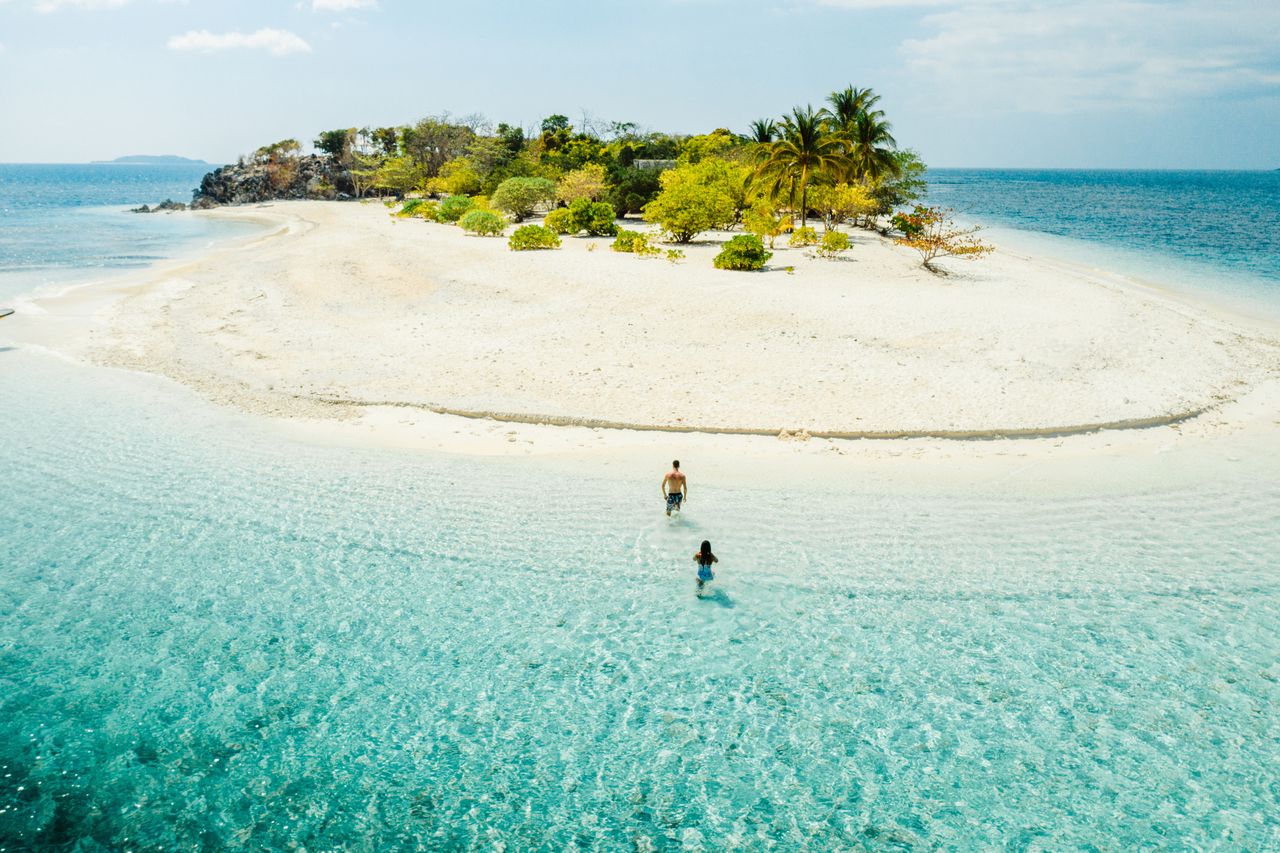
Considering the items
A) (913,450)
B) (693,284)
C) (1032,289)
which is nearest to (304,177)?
(693,284)

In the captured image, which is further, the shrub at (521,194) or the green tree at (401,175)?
the green tree at (401,175)

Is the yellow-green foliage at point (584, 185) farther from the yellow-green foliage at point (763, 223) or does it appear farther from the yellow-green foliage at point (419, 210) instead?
the yellow-green foliage at point (763, 223)

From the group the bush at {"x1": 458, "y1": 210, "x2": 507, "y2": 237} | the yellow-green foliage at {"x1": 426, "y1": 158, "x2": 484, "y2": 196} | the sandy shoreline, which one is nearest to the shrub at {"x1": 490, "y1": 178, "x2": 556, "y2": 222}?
the bush at {"x1": 458, "y1": 210, "x2": 507, "y2": 237}

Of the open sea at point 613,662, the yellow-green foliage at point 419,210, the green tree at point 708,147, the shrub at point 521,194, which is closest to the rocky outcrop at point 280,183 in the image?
the yellow-green foliage at point 419,210

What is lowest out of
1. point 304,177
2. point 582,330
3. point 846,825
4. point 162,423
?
point 846,825

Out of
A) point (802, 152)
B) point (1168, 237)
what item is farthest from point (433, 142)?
point (1168, 237)

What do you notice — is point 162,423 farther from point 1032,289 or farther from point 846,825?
point 1032,289
